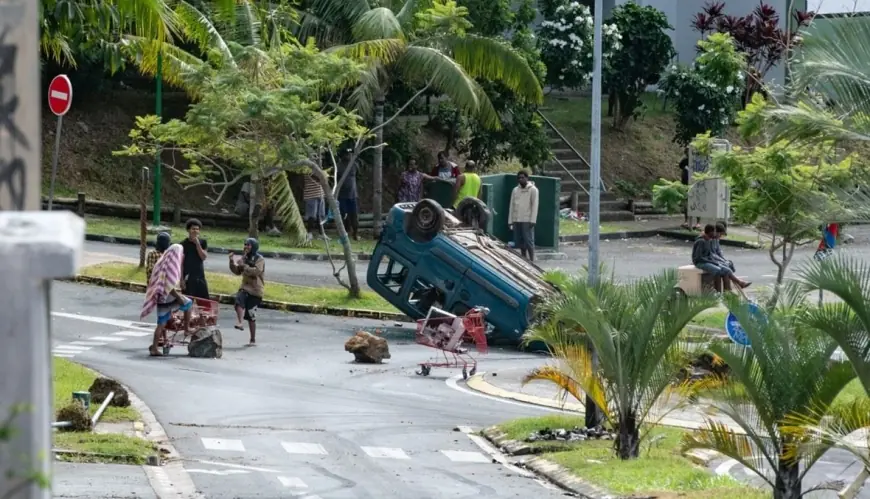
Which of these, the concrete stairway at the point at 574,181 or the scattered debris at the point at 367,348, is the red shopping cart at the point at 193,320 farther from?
the concrete stairway at the point at 574,181

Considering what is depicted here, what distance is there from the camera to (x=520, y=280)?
2169 centimetres

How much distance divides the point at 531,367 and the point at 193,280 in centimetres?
471

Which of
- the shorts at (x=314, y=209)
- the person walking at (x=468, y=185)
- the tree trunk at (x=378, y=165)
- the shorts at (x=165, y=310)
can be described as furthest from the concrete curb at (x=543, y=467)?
the shorts at (x=314, y=209)

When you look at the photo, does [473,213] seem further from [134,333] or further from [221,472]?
[221,472]

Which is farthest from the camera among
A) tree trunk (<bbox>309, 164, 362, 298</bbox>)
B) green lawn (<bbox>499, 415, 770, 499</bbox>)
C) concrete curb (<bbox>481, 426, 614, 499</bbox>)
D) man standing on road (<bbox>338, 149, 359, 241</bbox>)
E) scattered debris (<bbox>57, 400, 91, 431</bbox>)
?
man standing on road (<bbox>338, 149, 359, 241</bbox>)

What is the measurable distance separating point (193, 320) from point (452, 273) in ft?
12.3

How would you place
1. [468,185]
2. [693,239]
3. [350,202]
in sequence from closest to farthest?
[468,185] → [350,202] → [693,239]

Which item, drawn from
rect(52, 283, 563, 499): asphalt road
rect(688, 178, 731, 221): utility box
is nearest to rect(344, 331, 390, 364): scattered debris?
rect(52, 283, 563, 499): asphalt road

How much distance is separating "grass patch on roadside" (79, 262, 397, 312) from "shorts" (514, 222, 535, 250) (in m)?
4.06

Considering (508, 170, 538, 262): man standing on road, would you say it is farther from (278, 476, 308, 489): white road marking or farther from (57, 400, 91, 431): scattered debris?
(278, 476, 308, 489): white road marking

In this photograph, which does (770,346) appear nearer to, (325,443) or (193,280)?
(325,443)

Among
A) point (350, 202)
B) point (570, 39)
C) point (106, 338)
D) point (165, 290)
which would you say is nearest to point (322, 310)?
point (106, 338)

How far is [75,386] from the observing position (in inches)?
645

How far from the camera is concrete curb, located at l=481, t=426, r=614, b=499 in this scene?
13177mm
